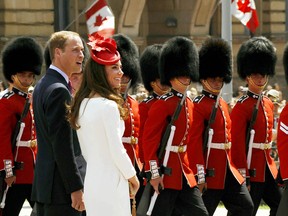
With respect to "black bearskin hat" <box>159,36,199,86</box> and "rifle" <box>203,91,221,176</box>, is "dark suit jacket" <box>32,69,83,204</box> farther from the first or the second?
"black bearskin hat" <box>159,36,199,86</box>

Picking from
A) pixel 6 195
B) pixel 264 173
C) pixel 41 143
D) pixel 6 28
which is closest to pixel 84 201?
pixel 41 143

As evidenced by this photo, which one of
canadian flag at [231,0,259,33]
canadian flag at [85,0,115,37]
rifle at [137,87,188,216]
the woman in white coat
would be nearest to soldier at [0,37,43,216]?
rifle at [137,87,188,216]

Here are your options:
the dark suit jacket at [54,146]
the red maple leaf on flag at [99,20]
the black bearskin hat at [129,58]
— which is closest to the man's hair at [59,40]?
the dark suit jacket at [54,146]

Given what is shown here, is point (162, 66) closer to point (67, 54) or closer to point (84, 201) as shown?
point (67, 54)

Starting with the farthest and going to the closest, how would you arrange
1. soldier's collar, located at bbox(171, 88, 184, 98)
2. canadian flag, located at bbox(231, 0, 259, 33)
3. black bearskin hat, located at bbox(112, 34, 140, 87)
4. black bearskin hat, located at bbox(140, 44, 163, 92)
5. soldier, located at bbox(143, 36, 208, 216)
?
1. canadian flag, located at bbox(231, 0, 259, 33)
2. black bearskin hat, located at bbox(140, 44, 163, 92)
3. black bearskin hat, located at bbox(112, 34, 140, 87)
4. soldier's collar, located at bbox(171, 88, 184, 98)
5. soldier, located at bbox(143, 36, 208, 216)

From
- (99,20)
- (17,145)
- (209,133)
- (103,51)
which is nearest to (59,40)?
(103,51)

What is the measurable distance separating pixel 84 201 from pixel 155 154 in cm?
217

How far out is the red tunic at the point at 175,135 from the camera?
9.52 metres

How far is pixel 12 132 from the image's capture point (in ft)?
31.9

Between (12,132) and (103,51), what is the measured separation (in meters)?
2.44

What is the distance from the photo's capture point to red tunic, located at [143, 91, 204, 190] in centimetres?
952

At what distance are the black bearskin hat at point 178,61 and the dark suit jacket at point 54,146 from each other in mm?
2405

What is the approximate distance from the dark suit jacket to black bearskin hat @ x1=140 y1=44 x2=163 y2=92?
3383mm

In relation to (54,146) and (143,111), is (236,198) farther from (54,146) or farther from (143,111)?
(54,146)
